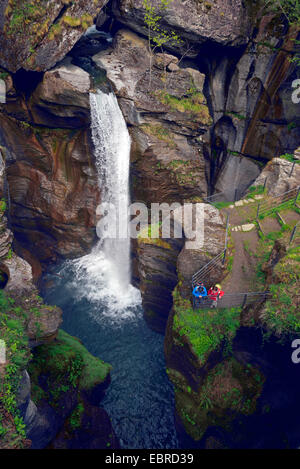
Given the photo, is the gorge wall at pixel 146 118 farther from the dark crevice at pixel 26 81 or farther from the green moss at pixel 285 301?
the green moss at pixel 285 301

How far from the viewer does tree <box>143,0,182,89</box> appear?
18.7 m

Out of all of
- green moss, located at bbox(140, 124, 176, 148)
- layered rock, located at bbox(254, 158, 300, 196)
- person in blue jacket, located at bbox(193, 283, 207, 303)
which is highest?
green moss, located at bbox(140, 124, 176, 148)

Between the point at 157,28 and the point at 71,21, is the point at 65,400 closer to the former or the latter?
the point at 71,21

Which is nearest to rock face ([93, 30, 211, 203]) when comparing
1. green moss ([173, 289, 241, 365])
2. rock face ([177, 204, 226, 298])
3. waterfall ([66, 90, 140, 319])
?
waterfall ([66, 90, 140, 319])

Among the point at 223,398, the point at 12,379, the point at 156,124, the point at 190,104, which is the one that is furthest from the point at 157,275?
the point at 190,104

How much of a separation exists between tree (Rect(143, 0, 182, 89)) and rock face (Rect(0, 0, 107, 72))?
3.08 meters

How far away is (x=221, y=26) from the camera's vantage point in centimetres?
1959

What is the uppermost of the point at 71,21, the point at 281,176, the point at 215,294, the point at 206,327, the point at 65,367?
the point at 71,21

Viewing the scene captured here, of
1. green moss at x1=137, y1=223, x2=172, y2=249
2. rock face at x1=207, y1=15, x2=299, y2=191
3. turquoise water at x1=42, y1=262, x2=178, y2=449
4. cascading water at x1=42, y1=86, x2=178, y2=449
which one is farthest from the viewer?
rock face at x1=207, y1=15, x2=299, y2=191

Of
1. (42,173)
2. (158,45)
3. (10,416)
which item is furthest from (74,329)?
(158,45)

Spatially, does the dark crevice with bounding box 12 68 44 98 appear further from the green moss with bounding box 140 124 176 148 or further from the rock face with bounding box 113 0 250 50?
the green moss with bounding box 140 124 176 148

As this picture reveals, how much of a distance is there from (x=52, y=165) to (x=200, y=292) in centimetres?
1534

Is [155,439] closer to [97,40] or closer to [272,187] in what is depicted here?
→ [272,187]

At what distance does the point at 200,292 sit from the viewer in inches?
547
